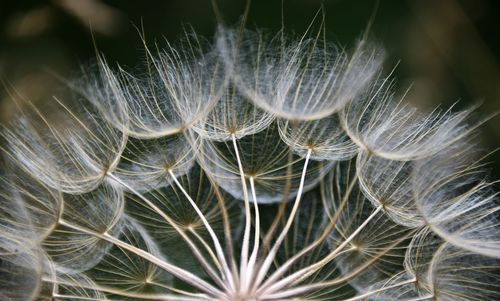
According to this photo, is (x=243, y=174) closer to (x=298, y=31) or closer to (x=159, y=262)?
(x=159, y=262)

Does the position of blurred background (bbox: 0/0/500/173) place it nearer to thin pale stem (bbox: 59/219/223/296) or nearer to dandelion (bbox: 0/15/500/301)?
dandelion (bbox: 0/15/500/301)

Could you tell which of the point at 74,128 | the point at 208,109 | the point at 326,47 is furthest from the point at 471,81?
the point at 74,128

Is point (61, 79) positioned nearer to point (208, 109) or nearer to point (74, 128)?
point (74, 128)

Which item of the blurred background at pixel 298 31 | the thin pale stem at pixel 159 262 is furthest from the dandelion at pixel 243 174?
the blurred background at pixel 298 31

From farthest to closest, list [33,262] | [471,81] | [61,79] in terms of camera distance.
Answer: [471,81] → [61,79] → [33,262]

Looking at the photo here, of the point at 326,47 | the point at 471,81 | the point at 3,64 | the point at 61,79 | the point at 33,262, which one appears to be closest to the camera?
the point at 33,262

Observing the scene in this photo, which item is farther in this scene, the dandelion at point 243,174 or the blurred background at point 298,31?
the blurred background at point 298,31

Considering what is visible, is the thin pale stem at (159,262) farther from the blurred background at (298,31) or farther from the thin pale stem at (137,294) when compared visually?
the blurred background at (298,31)
